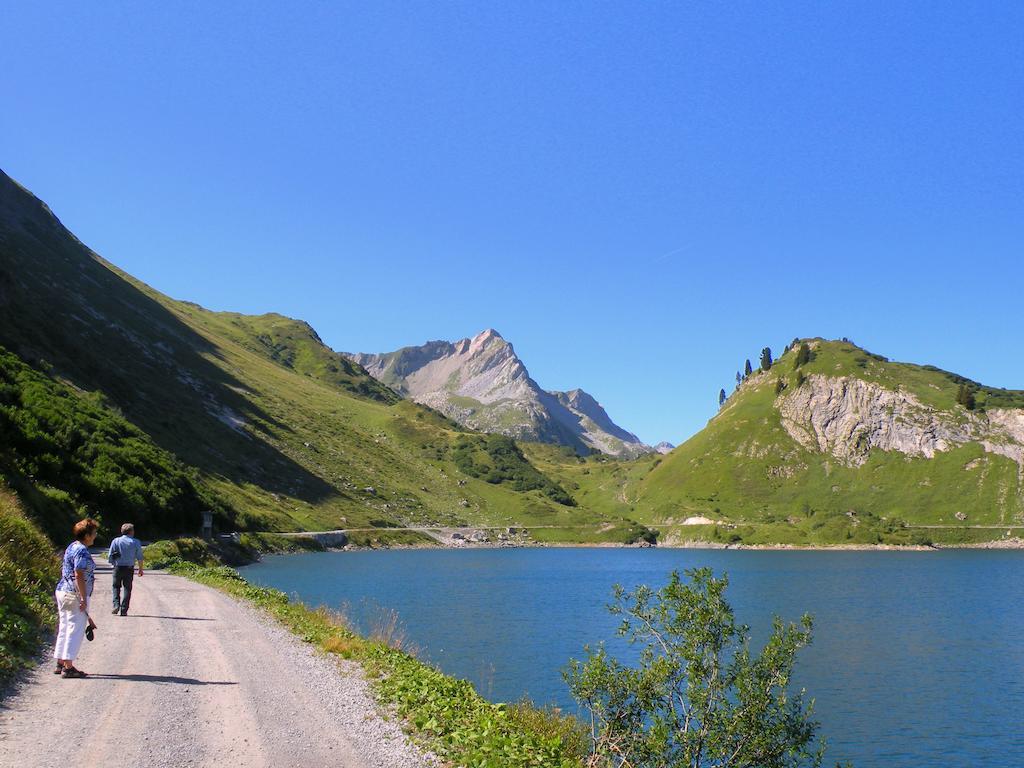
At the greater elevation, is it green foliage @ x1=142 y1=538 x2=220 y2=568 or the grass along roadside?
the grass along roadside

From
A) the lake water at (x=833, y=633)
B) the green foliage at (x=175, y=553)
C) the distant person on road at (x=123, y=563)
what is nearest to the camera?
the distant person on road at (x=123, y=563)

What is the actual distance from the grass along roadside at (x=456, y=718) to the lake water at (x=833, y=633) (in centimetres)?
665

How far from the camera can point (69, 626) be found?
16938 mm

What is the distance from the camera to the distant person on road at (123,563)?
26983 mm

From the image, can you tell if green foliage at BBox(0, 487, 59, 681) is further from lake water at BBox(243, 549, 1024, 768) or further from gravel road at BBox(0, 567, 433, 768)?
lake water at BBox(243, 549, 1024, 768)

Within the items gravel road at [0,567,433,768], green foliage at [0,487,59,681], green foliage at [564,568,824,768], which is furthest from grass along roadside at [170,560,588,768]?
green foliage at [0,487,59,681]

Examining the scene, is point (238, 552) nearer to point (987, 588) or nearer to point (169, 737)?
point (169, 737)

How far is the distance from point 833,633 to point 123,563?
59.7 metres

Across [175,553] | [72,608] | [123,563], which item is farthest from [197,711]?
[175,553]

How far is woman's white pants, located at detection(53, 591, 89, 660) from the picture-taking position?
1673 cm

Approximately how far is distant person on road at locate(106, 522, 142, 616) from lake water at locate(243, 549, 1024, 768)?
47.4 feet

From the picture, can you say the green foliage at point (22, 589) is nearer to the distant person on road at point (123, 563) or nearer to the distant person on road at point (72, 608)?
the distant person on road at point (72, 608)

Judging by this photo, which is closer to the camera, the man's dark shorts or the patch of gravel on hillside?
the patch of gravel on hillside

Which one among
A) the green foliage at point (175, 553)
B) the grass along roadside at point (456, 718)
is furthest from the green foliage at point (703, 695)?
the green foliage at point (175, 553)
